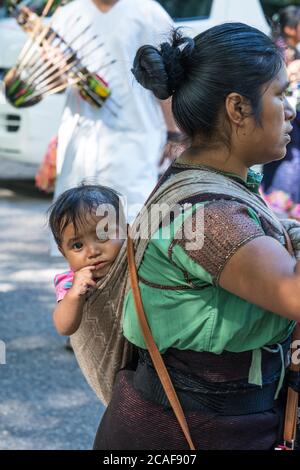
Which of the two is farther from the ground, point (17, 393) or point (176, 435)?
point (176, 435)

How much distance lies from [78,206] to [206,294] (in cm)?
51

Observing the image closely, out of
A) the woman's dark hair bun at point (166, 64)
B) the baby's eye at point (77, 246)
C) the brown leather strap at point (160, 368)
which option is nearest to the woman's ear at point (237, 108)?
the woman's dark hair bun at point (166, 64)

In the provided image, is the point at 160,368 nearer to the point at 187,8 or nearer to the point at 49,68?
the point at 49,68

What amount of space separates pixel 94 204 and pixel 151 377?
48 cm

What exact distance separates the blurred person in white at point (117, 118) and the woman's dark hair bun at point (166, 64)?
94.2 inches

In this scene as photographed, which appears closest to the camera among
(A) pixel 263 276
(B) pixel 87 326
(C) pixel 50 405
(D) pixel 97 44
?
(A) pixel 263 276

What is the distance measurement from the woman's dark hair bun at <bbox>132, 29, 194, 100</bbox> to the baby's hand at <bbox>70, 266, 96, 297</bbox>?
1.37 feet

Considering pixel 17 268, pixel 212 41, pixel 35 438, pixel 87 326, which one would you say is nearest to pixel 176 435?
pixel 87 326

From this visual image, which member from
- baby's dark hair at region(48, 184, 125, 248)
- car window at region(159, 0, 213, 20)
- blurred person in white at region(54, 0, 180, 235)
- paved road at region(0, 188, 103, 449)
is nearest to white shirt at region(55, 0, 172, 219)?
blurred person in white at region(54, 0, 180, 235)

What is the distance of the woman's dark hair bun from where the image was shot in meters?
2.14

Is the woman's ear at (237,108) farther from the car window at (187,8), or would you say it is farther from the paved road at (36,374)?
the car window at (187,8)

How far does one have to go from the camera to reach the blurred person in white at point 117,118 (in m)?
4.69

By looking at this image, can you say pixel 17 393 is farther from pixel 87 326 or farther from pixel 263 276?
pixel 263 276
